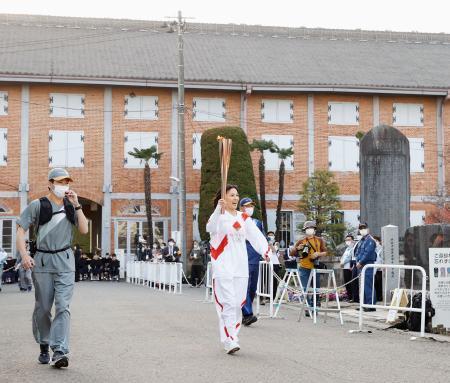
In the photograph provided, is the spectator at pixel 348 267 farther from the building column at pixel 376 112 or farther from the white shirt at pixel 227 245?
the building column at pixel 376 112

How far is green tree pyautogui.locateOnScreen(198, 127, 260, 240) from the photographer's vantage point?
120ft

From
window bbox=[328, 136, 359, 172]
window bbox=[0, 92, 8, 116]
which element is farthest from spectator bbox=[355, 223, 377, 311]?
window bbox=[0, 92, 8, 116]

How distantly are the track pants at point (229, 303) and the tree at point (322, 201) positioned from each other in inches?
1133

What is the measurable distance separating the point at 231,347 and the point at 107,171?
103ft

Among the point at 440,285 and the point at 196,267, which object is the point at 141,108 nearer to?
the point at 196,267

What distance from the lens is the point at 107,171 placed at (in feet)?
131

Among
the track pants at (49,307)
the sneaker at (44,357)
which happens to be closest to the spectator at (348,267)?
the sneaker at (44,357)

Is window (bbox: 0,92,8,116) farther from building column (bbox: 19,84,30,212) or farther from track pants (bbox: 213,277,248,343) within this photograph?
track pants (bbox: 213,277,248,343)

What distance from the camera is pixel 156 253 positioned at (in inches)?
1307

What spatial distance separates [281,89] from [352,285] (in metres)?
22.1

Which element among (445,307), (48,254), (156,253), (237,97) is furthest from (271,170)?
(48,254)

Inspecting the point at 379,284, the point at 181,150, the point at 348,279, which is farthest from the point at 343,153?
the point at 379,284

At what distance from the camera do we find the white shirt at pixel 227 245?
953 cm

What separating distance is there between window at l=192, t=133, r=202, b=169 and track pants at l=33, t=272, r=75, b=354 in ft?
107
